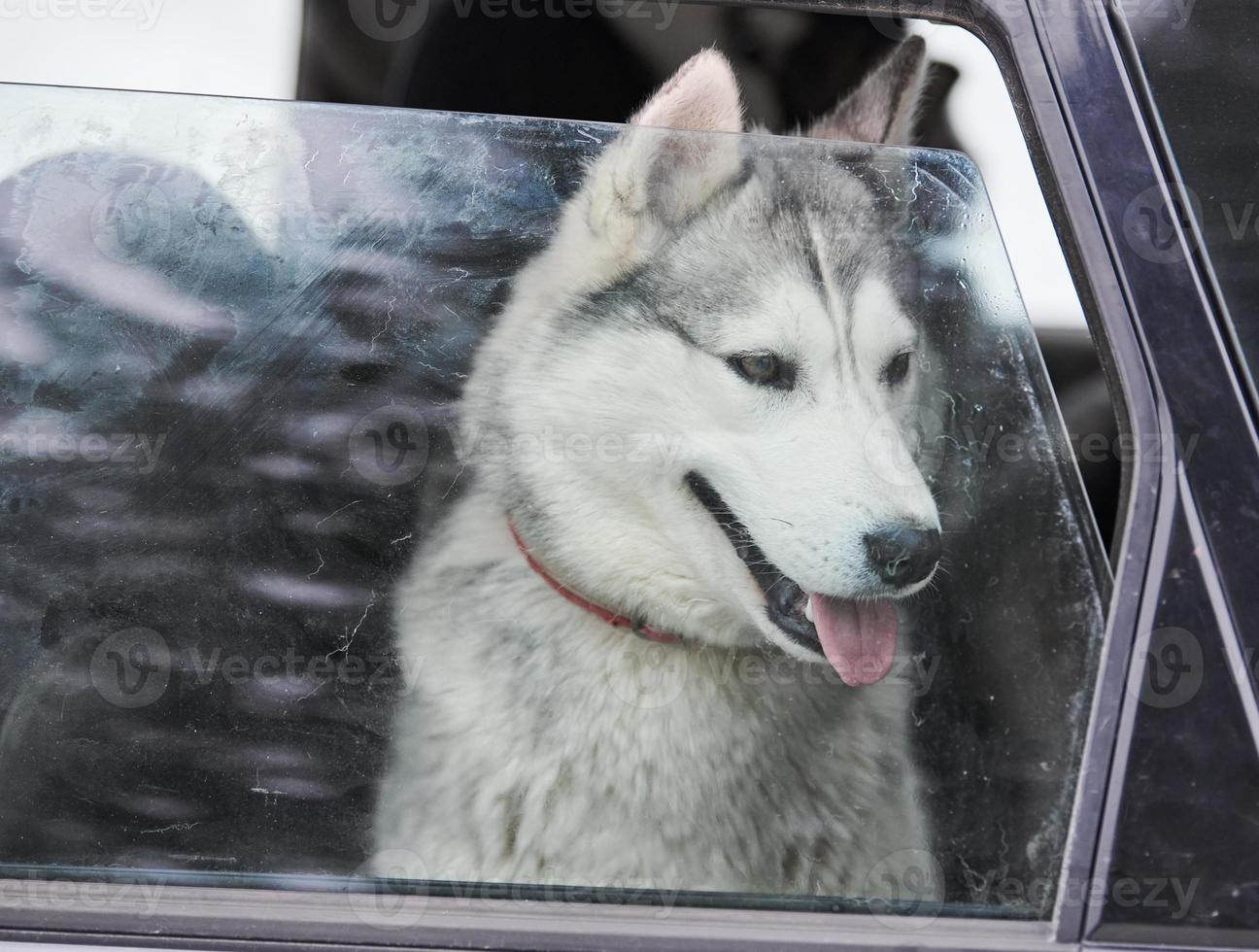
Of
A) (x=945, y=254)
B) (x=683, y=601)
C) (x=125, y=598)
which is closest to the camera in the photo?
(x=125, y=598)

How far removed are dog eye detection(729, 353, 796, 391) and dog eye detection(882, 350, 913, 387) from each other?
0.15 metres

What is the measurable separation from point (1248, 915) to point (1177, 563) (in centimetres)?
44

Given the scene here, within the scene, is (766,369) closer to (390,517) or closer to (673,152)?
(673,152)

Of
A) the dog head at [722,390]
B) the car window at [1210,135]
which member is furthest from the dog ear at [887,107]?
Answer: the car window at [1210,135]

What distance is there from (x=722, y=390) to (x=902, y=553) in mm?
389

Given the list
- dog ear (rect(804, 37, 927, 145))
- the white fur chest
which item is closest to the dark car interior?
dog ear (rect(804, 37, 927, 145))

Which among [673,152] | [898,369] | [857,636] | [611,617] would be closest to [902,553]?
[857,636]

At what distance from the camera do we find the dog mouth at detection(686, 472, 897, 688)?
1.52m

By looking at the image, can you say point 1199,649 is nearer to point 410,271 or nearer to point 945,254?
point 945,254

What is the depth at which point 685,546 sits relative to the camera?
5.60 feet

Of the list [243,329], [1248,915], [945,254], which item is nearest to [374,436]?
[243,329]

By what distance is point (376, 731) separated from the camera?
1.41m

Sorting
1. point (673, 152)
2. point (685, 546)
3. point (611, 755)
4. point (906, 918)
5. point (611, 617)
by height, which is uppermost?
point (673, 152)

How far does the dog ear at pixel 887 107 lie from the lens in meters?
1.58
